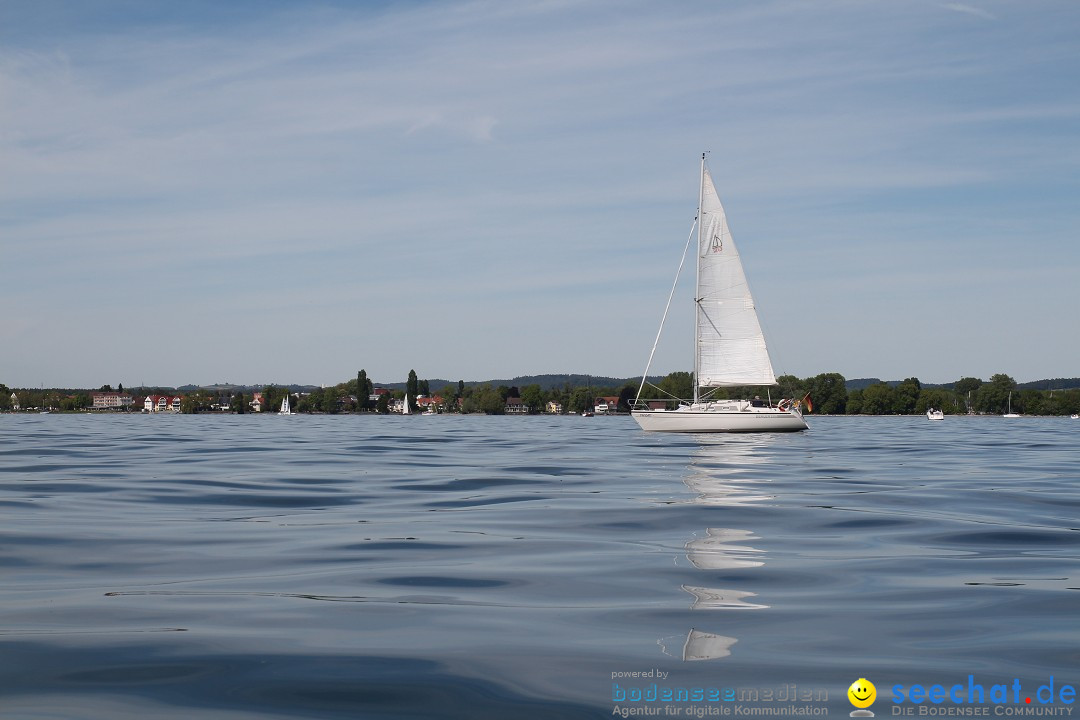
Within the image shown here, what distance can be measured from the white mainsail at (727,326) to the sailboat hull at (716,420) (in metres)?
2.91

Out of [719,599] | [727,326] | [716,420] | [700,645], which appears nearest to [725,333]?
[727,326]

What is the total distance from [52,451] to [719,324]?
3581 centimetres

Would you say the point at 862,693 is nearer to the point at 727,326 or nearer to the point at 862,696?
the point at 862,696

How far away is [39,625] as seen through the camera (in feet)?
23.4

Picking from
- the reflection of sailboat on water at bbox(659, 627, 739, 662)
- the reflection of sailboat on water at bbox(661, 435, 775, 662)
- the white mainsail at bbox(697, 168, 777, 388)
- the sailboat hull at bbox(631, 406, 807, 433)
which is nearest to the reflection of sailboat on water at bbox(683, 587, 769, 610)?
the reflection of sailboat on water at bbox(661, 435, 775, 662)

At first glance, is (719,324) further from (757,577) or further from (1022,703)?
(1022,703)

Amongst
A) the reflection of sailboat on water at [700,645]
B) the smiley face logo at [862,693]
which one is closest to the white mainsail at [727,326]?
the reflection of sailboat on water at [700,645]

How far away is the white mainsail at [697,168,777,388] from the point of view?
56.9m

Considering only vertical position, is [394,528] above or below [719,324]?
below

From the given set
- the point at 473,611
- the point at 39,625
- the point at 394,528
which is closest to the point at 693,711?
the point at 473,611

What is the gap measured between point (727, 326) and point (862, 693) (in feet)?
172

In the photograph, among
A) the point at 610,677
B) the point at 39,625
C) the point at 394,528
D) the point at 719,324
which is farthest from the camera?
the point at 719,324

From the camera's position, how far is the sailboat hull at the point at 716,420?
2076 inches

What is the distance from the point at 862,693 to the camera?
18.2 ft
